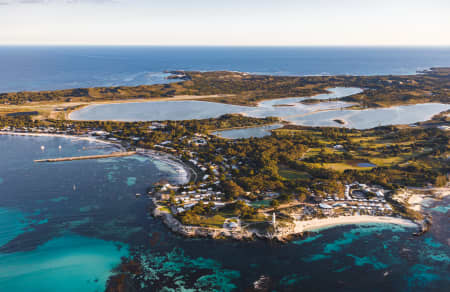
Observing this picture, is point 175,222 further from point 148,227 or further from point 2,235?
point 2,235

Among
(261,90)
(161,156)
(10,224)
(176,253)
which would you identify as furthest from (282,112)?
(10,224)

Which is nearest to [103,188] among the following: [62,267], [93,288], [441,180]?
[62,267]

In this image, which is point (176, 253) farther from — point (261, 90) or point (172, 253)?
point (261, 90)

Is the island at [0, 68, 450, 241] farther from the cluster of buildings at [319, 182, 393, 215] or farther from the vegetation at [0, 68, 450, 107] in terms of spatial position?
the vegetation at [0, 68, 450, 107]

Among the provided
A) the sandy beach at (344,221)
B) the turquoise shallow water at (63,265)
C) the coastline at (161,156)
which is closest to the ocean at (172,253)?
the turquoise shallow water at (63,265)

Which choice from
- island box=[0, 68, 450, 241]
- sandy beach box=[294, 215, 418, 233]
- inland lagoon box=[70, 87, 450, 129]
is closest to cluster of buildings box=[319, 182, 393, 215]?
island box=[0, 68, 450, 241]

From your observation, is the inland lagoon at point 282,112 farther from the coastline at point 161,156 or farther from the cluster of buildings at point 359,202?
the cluster of buildings at point 359,202
